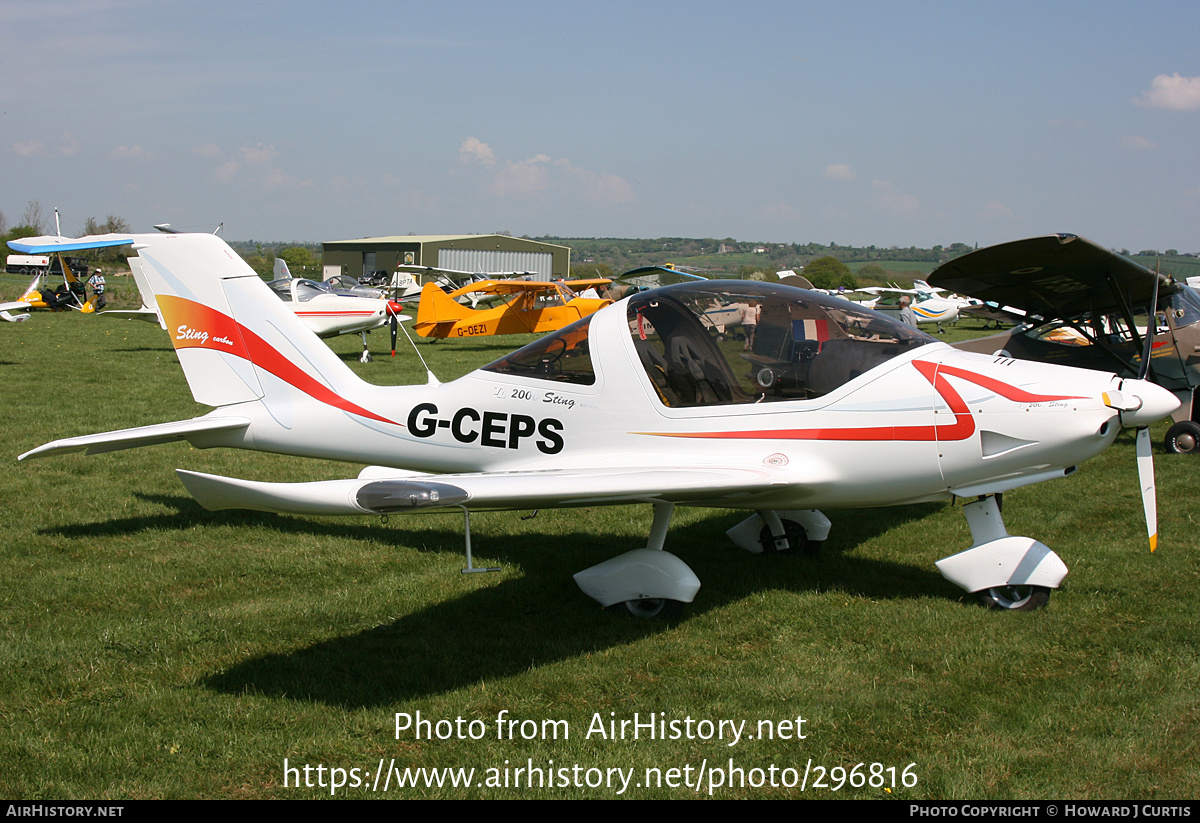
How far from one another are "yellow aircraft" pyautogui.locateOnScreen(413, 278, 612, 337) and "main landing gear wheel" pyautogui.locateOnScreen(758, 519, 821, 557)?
17.8m

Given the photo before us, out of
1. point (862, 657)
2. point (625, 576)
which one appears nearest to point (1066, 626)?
point (862, 657)

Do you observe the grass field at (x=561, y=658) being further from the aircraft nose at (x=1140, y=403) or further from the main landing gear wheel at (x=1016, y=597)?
the aircraft nose at (x=1140, y=403)

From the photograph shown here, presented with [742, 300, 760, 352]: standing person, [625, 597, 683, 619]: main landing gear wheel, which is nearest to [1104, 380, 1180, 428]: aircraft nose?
[742, 300, 760, 352]: standing person

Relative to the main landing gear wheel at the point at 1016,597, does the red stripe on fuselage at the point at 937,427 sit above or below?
above

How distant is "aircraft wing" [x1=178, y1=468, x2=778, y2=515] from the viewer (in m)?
3.83

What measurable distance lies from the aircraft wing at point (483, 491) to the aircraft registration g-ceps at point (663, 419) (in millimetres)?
13

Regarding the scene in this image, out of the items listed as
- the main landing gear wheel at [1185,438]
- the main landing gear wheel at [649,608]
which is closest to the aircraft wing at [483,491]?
the main landing gear wheel at [649,608]

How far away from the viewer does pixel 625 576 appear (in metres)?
5.20

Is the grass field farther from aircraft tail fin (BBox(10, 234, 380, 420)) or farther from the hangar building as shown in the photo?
the hangar building

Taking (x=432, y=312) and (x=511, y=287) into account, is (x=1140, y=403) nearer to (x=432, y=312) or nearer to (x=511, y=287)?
(x=432, y=312)

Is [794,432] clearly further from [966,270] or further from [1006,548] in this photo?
[966,270]

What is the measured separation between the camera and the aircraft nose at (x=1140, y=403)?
441 centimetres

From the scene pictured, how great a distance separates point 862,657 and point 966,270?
4.09m

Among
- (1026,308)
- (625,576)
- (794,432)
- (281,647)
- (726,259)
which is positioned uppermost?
(726,259)
